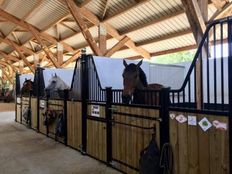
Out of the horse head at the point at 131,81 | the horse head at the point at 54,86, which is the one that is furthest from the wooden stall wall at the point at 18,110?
the horse head at the point at 131,81

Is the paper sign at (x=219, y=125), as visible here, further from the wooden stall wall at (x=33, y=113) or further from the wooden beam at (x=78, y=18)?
the wooden stall wall at (x=33, y=113)

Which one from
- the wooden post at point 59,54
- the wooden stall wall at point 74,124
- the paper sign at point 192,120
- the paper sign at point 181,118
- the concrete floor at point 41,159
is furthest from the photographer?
the wooden post at point 59,54

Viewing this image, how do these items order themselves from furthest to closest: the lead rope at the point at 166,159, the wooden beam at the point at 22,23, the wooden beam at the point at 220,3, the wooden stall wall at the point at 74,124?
the wooden beam at the point at 22,23 < the wooden beam at the point at 220,3 < the wooden stall wall at the point at 74,124 < the lead rope at the point at 166,159

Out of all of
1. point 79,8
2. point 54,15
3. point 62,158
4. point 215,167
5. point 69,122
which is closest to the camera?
A: point 215,167

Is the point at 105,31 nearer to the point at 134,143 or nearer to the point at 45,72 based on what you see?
the point at 45,72

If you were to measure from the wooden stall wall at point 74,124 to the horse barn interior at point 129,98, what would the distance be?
18 mm

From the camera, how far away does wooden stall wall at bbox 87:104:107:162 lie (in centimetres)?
409

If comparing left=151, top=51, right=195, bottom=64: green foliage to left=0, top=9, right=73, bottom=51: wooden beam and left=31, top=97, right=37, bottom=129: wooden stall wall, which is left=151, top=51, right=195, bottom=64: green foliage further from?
left=31, top=97, right=37, bottom=129: wooden stall wall

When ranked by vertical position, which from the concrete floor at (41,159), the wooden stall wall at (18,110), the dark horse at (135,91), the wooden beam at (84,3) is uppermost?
the wooden beam at (84,3)

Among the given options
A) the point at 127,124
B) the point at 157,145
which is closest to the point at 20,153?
the point at 127,124

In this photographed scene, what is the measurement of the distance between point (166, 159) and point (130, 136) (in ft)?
2.58

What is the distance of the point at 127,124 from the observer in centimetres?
350

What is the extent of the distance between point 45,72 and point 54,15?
236 centimetres

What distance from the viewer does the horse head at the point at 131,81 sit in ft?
11.4
